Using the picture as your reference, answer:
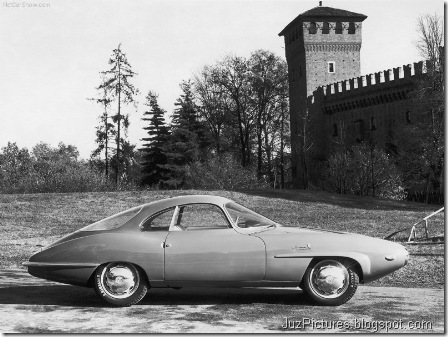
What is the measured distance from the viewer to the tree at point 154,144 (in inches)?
2176

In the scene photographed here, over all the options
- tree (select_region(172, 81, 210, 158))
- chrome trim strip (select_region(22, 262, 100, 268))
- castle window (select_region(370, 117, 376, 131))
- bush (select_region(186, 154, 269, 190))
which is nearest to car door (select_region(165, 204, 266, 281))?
chrome trim strip (select_region(22, 262, 100, 268))

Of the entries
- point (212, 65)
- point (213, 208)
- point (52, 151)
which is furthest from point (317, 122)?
point (213, 208)

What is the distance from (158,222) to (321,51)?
6708 cm

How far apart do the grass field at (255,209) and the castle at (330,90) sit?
3406 centimetres

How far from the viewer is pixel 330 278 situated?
650cm

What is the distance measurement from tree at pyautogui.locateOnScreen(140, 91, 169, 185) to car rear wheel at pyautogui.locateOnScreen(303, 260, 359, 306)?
47.7 metres

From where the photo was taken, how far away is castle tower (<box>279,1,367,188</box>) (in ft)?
232

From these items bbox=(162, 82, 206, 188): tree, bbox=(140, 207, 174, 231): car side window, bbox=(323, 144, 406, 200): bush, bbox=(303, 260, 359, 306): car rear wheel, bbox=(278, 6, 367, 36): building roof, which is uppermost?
bbox=(278, 6, 367, 36): building roof

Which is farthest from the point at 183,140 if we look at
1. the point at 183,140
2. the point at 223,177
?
the point at 223,177

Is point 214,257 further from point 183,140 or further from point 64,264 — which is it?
point 183,140

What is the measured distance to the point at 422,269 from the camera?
36.5 feet

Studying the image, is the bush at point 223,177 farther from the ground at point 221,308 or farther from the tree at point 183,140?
the ground at point 221,308

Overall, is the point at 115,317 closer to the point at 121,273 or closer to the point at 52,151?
the point at 121,273

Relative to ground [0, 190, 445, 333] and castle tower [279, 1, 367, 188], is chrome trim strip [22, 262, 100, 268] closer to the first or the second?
ground [0, 190, 445, 333]
